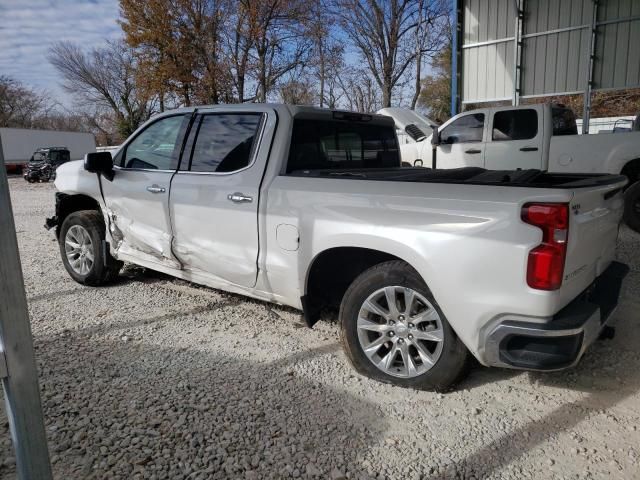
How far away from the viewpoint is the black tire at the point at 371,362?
2762mm

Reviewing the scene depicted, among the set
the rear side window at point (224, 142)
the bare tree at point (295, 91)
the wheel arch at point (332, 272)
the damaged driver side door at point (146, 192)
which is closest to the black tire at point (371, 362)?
the wheel arch at point (332, 272)

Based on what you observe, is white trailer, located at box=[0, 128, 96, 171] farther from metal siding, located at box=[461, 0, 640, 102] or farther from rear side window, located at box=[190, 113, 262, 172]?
rear side window, located at box=[190, 113, 262, 172]

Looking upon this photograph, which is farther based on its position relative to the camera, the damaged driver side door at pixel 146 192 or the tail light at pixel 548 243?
the damaged driver side door at pixel 146 192

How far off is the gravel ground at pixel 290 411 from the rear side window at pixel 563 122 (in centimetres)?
444

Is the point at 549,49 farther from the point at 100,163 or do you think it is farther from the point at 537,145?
the point at 100,163

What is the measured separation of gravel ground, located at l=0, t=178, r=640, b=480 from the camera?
7.55ft

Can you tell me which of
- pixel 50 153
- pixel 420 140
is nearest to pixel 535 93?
pixel 420 140

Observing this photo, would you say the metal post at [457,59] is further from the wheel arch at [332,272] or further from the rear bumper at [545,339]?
the rear bumper at [545,339]

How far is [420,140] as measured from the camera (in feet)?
32.1

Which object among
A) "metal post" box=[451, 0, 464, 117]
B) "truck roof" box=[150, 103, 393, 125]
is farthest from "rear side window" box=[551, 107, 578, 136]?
"truck roof" box=[150, 103, 393, 125]

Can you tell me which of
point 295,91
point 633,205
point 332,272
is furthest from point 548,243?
point 295,91

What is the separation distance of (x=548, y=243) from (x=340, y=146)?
212 cm

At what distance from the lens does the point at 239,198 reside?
3502 mm

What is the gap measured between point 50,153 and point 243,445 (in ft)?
83.8
